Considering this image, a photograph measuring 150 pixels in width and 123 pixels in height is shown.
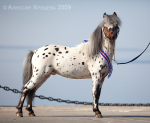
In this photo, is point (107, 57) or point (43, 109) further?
point (43, 109)

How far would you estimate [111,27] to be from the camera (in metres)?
6.85

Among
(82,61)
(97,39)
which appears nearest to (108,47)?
(97,39)

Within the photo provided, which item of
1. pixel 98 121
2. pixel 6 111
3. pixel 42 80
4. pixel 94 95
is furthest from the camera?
pixel 6 111

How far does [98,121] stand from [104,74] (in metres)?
1.36

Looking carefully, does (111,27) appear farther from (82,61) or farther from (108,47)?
(82,61)

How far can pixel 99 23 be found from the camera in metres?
7.13

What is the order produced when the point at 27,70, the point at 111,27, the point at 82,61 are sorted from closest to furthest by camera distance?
1. the point at 111,27
2. the point at 82,61
3. the point at 27,70

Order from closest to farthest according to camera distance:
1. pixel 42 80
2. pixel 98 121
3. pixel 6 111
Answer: pixel 98 121
pixel 42 80
pixel 6 111

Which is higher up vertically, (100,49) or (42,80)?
(100,49)

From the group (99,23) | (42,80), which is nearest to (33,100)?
(42,80)

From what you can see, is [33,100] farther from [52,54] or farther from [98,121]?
[98,121]

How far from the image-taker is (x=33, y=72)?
284 inches

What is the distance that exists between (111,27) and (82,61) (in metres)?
1.08

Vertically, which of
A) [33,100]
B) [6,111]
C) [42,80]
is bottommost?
[6,111]
